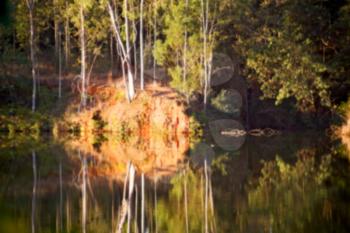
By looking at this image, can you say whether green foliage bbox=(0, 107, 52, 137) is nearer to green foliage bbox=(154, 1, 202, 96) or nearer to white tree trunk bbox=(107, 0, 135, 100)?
white tree trunk bbox=(107, 0, 135, 100)

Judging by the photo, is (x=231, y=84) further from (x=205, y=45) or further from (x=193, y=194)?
(x=193, y=194)

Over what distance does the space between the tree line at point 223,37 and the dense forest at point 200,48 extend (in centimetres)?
6

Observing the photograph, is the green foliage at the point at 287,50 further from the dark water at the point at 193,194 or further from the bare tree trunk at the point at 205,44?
the dark water at the point at 193,194

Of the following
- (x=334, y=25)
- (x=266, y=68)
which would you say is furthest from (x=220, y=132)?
(x=334, y=25)

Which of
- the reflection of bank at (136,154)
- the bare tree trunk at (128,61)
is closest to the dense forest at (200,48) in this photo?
the bare tree trunk at (128,61)

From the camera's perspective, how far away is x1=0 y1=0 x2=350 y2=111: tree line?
1591 inches

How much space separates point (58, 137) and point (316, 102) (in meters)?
17.4

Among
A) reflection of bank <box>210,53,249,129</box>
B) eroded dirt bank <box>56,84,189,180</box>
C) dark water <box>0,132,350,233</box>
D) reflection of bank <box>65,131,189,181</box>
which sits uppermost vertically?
reflection of bank <box>210,53,249,129</box>

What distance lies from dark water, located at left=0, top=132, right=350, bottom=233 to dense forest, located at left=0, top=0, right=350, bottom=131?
42.5ft

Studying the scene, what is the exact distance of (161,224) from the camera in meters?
13.6

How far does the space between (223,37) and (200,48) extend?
1968 millimetres

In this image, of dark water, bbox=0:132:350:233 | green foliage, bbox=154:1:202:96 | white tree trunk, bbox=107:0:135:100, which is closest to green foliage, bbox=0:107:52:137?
white tree trunk, bbox=107:0:135:100

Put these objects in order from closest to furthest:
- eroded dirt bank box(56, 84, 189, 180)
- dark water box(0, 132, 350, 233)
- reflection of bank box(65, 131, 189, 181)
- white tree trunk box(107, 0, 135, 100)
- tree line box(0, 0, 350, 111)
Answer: dark water box(0, 132, 350, 233) → reflection of bank box(65, 131, 189, 181) → eroded dirt bank box(56, 84, 189, 180) → white tree trunk box(107, 0, 135, 100) → tree line box(0, 0, 350, 111)

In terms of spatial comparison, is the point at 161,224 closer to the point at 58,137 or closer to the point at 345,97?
the point at 58,137
